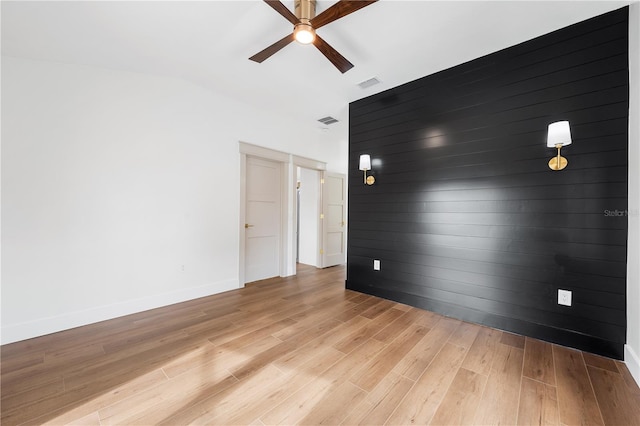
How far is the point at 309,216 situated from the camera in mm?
5727

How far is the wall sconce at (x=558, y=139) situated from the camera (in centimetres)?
210

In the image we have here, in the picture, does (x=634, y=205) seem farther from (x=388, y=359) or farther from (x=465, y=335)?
(x=388, y=359)

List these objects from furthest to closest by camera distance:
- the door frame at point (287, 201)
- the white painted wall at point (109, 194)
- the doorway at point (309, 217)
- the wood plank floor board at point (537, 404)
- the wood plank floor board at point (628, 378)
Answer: the doorway at point (309, 217), the door frame at point (287, 201), the white painted wall at point (109, 194), the wood plank floor board at point (628, 378), the wood plank floor board at point (537, 404)

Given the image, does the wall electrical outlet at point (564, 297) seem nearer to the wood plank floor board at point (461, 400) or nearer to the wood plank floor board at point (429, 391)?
the wood plank floor board at point (429, 391)

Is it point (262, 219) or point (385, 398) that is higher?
point (262, 219)

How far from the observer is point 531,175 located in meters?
2.43

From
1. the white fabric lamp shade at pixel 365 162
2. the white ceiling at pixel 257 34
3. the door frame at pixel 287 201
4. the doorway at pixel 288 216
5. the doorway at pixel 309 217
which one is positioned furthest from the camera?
the doorway at pixel 309 217

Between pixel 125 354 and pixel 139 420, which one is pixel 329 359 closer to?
pixel 139 420

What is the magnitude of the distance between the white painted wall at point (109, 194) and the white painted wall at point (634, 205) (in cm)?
418

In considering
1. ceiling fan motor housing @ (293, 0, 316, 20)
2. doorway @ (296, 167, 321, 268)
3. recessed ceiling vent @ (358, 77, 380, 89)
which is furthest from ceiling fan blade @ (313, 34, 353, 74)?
doorway @ (296, 167, 321, 268)

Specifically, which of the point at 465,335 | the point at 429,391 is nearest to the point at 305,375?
the point at 429,391

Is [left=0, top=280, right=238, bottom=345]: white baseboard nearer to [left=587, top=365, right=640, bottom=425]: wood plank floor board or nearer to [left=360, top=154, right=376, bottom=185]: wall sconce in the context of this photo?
[left=360, top=154, right=376, bottom=185]: wall sconce

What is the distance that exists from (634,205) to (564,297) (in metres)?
0.91

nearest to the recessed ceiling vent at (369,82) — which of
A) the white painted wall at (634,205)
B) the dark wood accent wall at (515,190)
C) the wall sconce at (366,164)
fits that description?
the dark wood accent wall at (515,190)
